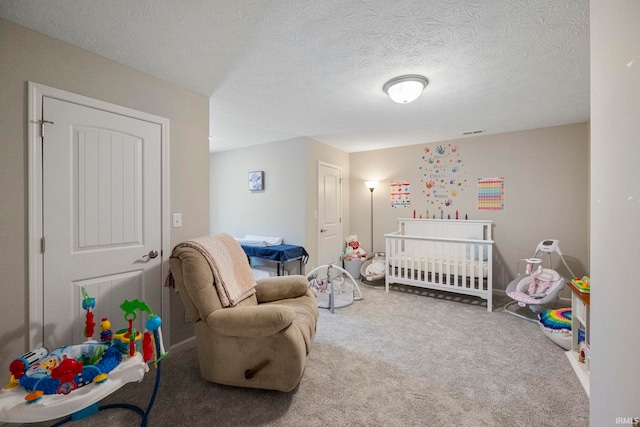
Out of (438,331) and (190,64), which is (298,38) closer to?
(190,64)

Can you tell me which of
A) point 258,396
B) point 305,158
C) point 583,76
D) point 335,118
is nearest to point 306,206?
point 305,158

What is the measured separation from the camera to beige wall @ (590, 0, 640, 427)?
0.63 m

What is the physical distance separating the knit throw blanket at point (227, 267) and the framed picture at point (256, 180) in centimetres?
223

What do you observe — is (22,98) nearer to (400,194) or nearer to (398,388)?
(398,388)

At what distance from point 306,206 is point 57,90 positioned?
2.79 meters

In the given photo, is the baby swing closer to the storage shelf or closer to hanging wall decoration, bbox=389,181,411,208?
the storage shelf

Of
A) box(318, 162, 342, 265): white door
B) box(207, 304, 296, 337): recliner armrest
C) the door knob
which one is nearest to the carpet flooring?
box(207, 304, 296, 337): recliner armrest

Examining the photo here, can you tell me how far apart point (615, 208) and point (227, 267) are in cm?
200

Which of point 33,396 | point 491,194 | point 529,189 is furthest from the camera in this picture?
point 491,194

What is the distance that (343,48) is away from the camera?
1770 millimetres

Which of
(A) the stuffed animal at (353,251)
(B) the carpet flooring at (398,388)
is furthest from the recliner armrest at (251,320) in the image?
(A) the stuffed animal at (353,251)

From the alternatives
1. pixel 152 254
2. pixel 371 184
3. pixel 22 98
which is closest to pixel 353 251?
pixel 371 184

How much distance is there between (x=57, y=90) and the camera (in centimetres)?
165

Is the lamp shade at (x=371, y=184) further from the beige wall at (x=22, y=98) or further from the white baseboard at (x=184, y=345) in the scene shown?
the white baseboard at (x=184, y=345)
